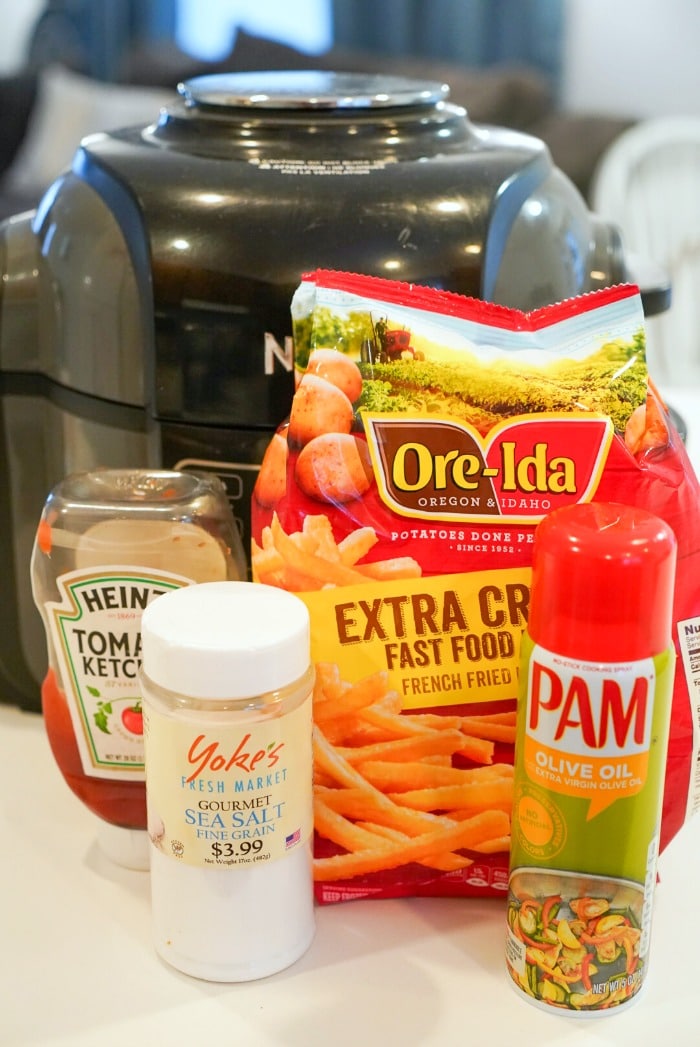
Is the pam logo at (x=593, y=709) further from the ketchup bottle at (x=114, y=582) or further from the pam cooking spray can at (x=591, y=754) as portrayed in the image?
the ketchup bottle at (x=114, y=582)

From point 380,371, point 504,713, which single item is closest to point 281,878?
point 504,713

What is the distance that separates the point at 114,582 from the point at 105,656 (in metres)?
0.04

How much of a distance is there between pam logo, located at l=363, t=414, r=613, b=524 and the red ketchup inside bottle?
207 millimetres

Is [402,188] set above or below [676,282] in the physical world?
above

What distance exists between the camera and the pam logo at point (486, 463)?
0.55 metres

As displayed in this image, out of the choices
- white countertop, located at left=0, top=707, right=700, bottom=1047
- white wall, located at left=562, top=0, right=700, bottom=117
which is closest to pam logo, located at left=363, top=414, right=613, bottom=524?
white countertop, located at left=0, top=707, right=700, bottom=1047

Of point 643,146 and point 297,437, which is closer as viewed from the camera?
point 297,437

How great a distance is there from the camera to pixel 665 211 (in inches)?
74.9

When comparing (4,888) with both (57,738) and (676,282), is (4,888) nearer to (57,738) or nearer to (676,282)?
(57,738)

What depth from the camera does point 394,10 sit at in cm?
335

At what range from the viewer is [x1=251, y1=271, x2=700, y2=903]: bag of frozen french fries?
1.80ft

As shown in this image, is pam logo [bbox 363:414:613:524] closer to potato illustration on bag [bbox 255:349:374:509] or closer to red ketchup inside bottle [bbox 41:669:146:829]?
potato illustration on bag [bbox 255:349:374:509]

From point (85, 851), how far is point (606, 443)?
1.15 feet

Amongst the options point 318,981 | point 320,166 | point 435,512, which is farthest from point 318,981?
point 320,166
